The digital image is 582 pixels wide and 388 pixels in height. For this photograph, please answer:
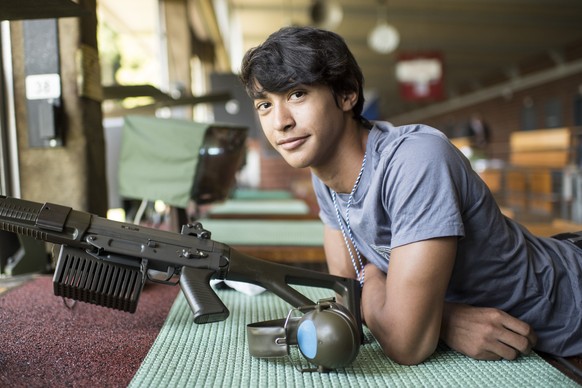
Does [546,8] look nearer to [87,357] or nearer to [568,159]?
[568,159]

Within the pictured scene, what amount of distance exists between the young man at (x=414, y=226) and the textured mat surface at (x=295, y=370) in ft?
0.12

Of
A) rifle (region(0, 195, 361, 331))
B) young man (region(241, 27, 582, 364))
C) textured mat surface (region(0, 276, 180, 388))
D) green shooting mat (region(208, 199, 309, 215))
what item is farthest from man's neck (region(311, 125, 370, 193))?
green shooting mat (region(208, 199, 309, 215))

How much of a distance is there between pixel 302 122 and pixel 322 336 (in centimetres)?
43

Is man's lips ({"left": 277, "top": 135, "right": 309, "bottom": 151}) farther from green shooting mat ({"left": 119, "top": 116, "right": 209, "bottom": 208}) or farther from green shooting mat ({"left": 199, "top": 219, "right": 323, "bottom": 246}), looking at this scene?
green shooting mat ({"left": 199, "top": 219, "right": 323, "bottom": 246})

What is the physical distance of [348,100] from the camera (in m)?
1.19

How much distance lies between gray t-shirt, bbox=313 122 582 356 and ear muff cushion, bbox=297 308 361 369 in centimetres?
17

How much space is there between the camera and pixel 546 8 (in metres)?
8.77

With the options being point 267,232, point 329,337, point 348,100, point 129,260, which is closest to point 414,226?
point 329,337

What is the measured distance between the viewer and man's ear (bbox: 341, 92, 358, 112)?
1.18 metres

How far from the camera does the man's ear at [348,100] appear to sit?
1182 millimetres

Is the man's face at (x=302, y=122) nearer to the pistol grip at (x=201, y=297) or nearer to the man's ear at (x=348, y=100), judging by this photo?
the man's ear at (x=348, y=100)

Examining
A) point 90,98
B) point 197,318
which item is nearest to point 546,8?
point 90,98

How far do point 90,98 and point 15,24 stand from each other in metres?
0.32

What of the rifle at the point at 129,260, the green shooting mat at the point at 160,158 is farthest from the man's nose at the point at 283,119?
the green shooting mat at the point at 160,158
